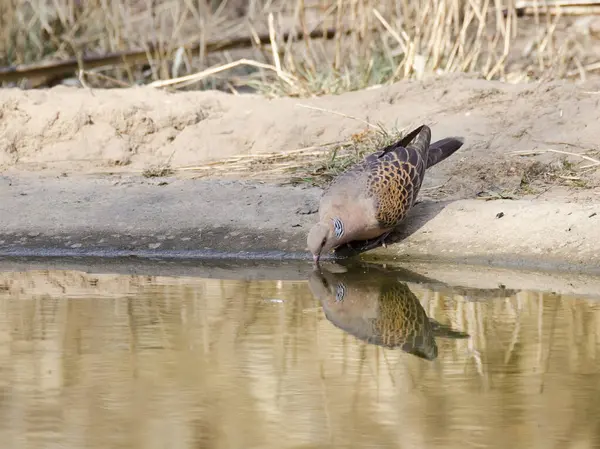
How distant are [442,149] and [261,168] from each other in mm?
1337

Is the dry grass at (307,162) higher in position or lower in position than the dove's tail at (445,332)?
higher

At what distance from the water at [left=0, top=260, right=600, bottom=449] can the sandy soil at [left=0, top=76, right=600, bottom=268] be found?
744 mm

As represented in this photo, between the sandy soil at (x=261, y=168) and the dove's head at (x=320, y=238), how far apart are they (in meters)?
0.35

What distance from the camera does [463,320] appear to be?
496 cm

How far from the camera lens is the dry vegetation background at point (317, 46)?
9.14 meters

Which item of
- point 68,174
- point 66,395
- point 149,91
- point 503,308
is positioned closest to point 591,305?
point 503,308

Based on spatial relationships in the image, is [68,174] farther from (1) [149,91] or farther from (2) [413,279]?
(2) [413,279]

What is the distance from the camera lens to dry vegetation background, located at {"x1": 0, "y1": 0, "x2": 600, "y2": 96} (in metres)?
9.14

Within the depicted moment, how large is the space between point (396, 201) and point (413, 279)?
55 cm

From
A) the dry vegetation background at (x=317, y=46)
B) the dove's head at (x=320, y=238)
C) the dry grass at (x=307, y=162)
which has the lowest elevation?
the dove's head at (x=320, y=238)

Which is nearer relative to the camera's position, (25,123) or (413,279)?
(413,279)

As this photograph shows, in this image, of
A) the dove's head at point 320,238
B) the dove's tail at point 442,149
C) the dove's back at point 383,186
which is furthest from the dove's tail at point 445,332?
the dove's tail at point 442,149

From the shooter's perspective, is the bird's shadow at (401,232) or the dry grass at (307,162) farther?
the dry grass at (307,162)

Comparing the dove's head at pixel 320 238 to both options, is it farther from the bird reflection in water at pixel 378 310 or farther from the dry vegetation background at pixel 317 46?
the dry vegetation background at pixel 317 46
